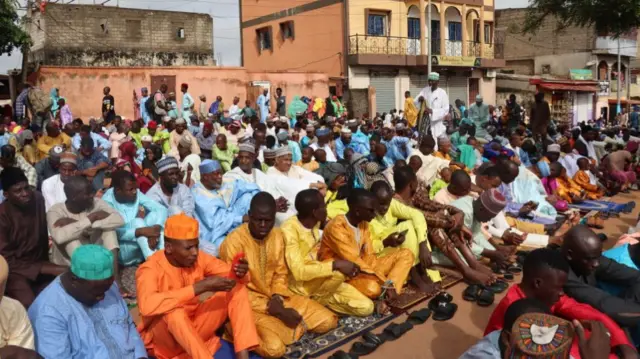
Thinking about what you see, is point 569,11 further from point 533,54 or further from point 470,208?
point 533,54

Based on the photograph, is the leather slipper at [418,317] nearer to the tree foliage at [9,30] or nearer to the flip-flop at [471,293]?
the flip-flop at [471,293]

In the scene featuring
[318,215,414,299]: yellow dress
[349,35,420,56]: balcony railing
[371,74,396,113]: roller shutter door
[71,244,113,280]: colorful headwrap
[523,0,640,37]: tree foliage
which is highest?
[349,35,420,56]: balcony railing

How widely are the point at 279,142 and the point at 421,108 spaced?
3.49 meters

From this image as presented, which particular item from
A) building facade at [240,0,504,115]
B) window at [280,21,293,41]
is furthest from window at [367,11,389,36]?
window at [280,21,293,41]

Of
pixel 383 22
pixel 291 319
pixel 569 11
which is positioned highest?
pixel 383 22

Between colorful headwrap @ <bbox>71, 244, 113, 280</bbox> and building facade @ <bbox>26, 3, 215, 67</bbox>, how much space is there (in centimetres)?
2712

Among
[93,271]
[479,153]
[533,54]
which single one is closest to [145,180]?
[93,271]

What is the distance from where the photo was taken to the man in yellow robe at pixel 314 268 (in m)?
4.73

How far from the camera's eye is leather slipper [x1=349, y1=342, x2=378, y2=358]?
4403 millimetres

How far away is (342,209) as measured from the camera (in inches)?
241

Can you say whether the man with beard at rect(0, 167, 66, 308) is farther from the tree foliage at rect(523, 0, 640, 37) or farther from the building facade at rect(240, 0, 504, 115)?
the building facade at rect(240, 0, 504, 115)

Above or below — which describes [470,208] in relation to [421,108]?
below

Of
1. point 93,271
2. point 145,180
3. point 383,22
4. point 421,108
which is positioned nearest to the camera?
point 93,271

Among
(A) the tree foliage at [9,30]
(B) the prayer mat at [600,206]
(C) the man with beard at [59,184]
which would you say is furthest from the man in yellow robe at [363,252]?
(A) the tree foliage at [9,30]
